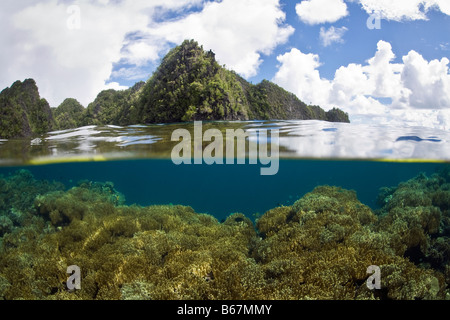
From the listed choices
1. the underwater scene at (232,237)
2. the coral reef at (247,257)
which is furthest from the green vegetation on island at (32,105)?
the coral reef at (247,257)

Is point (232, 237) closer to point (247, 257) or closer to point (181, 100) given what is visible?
point (247, 257)

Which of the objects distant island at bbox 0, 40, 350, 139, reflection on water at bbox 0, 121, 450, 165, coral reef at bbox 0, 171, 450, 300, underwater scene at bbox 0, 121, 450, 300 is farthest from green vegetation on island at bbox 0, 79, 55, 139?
coral reef at bbox 0, 171, 450, 300

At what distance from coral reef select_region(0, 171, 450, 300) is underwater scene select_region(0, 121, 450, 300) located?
3 centimetres

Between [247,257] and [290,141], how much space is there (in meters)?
6.97

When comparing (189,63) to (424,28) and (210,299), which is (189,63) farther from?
(210,299)

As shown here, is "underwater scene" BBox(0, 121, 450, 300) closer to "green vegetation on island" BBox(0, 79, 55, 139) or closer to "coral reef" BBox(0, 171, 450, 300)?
"coral reef" BBox(0, 171, 450, 300)

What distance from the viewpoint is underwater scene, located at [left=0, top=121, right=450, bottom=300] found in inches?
182

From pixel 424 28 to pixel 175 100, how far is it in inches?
1081

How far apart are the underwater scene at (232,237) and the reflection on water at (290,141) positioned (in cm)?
5

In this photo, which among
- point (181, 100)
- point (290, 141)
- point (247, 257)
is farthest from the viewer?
point (181, 100)

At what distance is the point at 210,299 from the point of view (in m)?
4.35

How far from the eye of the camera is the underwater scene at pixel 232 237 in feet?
15.2

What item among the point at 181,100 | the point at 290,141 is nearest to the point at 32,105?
the point at 181,100

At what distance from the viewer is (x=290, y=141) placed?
40.3 ft
